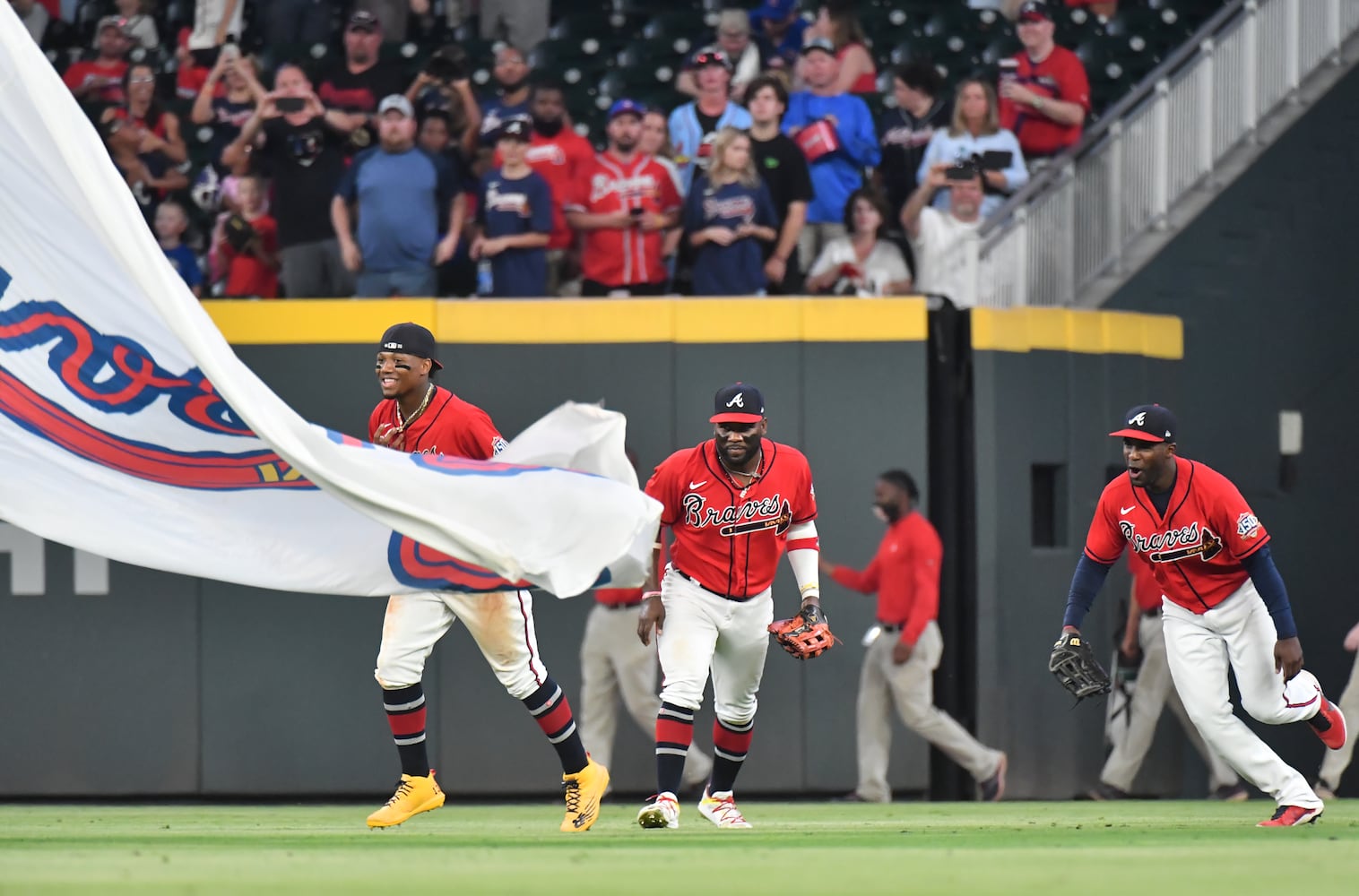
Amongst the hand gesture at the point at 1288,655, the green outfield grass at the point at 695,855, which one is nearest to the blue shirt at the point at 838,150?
the green outfield grass at the point at 695,855

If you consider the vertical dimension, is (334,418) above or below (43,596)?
above

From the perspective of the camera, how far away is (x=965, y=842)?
8938mm

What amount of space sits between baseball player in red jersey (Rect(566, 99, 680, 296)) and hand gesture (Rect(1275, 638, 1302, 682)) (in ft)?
20.7

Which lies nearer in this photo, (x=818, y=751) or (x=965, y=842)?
(x=965, y=842)

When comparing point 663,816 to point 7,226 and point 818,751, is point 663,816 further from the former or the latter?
point 818,751

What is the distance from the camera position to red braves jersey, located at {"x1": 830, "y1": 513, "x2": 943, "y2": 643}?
46.3 ft

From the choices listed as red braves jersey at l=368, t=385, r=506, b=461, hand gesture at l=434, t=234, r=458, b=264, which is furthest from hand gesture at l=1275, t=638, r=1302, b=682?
hand gesture at l=434, t=234, r=458, b=264

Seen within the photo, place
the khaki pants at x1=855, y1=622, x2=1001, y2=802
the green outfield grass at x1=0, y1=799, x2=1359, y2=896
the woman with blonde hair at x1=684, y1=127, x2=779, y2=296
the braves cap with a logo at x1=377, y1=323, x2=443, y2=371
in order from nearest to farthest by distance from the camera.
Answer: the green outfield grass at x1=0, y1=799, x2=1359, y2=896 < the braves cap with a logo at x1=377, y1=323, x2=443, y2=371 < the khaki pants at x1=855, y1=622, x2=1001, y2=802 < the woman with blonde hair at x1=684, y1=127, x2=779, y2=296

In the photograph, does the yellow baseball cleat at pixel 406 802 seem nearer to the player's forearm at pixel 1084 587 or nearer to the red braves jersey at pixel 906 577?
the player's forearm at pixel 1084 587

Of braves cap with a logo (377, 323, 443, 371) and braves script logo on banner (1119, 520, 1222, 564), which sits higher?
braves cap with a logo (377, 323, 443, 371)

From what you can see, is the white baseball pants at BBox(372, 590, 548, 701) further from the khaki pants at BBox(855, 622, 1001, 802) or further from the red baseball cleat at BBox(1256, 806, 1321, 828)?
the khaki pants at BBox(855, 622, 1001, 802)

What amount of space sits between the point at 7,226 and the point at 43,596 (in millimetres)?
6609

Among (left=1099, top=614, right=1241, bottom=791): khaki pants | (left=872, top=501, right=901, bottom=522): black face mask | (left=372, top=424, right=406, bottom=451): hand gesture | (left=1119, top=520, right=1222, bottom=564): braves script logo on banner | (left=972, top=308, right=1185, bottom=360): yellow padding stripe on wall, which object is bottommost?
(left=1099, top=614, right=1241, bottom=791): khaki pants

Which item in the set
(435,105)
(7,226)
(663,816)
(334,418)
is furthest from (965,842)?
(435,105)
